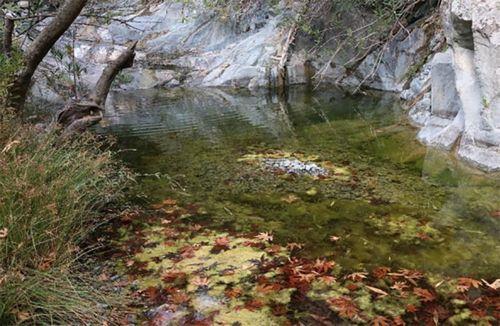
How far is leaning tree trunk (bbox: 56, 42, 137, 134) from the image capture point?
5.53 m

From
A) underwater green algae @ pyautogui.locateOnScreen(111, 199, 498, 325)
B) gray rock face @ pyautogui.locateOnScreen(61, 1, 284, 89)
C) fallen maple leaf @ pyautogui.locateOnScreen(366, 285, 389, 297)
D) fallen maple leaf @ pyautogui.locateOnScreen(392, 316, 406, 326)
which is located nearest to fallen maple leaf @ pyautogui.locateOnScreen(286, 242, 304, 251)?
underwater green algae @ pyautogui.locateOnScreen(111, 199, 498, 325)

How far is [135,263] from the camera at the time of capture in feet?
12.8

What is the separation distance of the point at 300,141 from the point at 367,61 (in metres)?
7.30

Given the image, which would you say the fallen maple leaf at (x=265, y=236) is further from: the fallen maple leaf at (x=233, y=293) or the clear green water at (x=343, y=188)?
the fallen maple leaf at (x=233, y=293)

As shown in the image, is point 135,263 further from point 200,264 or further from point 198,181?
point 198,181

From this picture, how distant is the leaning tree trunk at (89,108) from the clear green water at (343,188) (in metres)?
0.96

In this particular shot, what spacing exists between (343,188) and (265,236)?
1.54m

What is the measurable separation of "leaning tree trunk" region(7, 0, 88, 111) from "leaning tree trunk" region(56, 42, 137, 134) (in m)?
0.50

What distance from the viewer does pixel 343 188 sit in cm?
550

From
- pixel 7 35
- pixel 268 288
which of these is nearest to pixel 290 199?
pixel 268 288

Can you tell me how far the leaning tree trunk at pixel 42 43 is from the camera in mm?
5000

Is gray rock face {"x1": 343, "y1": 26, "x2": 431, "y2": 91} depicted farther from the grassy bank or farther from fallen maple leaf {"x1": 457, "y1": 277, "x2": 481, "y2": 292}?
the grassy bank

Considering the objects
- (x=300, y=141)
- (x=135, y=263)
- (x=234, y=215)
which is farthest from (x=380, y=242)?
(x=300, y=141)

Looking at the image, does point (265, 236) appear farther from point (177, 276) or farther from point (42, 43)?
point (42, 43)
